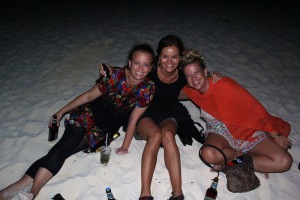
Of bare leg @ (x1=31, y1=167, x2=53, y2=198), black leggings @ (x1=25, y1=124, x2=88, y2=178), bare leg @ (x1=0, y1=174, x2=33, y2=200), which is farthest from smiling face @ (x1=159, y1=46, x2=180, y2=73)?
bare leg @ (x1=0, y1=174, x2=33, y2=200)

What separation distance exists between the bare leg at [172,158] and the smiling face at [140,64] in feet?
2.61

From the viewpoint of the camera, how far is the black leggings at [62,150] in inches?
105

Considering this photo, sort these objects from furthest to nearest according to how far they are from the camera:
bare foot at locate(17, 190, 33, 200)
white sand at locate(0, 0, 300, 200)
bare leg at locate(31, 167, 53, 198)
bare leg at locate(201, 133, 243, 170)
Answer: white sand at locate(0, 0, 300, 200), bare leg at locate(201, 133, 243, 170), bare leg at locate(31, 167, 53, 198), bare foot at locate(17, 190, 33, 200)

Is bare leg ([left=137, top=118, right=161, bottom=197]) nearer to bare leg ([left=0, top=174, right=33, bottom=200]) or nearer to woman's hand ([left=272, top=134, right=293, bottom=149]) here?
bare leg ([left=0, top=174, right=33, bottom=200])

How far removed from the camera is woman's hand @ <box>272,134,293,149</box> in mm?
2830

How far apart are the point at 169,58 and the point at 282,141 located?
1.79 meters

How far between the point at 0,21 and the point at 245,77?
8.96 metres

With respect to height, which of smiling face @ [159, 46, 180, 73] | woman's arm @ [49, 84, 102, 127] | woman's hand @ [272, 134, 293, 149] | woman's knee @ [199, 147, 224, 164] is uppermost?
smiling face @ [159, 46, 180, 73]

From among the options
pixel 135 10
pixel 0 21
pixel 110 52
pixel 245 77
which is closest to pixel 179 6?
pixel 135 10

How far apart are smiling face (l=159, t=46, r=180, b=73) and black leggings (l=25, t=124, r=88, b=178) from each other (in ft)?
4.67

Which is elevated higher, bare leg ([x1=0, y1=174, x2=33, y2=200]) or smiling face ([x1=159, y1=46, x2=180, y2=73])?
smiling face ([x1=159, y1=46, x2=180, y2=73])

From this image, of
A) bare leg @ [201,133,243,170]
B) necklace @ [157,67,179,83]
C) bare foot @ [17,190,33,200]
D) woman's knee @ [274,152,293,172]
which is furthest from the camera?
necklace @ [157,67,179,83]

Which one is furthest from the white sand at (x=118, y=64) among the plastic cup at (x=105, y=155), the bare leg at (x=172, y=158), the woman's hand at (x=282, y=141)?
the woman's hand at (x=282, y=141)

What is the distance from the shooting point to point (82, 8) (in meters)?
10.3
